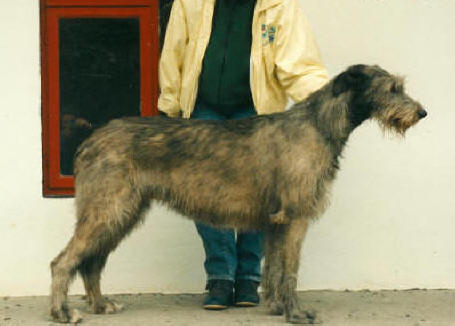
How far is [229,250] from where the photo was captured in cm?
709

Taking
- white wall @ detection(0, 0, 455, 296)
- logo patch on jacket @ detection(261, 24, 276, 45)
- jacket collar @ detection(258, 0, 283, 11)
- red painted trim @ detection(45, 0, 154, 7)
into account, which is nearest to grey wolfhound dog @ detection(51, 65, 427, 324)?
logo patch on jacket @ detection(261, 24, 276, 45)

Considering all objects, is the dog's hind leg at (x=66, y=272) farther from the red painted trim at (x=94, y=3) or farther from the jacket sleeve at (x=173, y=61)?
the red painted trim at (x=94, y=3)

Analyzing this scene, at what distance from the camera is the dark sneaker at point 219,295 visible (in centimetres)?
692

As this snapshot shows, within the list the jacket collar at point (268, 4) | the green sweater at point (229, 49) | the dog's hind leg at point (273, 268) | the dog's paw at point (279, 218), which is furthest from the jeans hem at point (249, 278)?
the jacket collar at point (268, 4)

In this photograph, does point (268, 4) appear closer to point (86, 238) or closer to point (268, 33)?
point (268, 33)

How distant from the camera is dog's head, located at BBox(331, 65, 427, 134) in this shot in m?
6.15

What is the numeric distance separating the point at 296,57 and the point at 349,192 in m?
1.43

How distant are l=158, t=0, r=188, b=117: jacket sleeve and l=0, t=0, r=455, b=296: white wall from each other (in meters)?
0.97

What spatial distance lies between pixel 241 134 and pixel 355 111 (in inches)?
31.0

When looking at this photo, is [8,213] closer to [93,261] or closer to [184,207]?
[93,261]

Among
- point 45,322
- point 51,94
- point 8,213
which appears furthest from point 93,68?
point 45,322

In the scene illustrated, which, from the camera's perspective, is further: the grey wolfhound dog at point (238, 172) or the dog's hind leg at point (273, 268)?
the dog's hind leg at point (273, 268)

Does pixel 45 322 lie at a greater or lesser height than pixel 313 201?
lesser

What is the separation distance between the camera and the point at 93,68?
757cm
